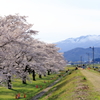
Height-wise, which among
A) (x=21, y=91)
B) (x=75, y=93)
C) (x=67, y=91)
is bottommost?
(x=21, y=91)

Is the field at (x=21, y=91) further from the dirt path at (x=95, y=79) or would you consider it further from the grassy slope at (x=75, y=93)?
the dirt path at (x=95, y=79)

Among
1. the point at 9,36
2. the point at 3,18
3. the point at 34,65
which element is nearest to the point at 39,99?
the point at 9,36

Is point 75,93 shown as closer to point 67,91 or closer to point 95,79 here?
point 67,91

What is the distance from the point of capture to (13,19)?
46.6 meters

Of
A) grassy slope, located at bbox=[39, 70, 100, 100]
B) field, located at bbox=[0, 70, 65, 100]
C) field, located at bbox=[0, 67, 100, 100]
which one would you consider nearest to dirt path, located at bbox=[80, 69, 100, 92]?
field, located at bbox=[0, 67, 100, 100]

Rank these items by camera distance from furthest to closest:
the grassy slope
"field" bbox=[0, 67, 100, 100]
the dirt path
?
the dirt path
"field" bbox=[0, 67, 100, 100]
the grassy slope

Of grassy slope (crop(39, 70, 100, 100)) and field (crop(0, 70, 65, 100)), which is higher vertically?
grassy slope (crop(39, 70, 100, 100))

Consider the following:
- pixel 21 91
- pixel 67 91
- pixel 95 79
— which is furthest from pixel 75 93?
pixel 95 79

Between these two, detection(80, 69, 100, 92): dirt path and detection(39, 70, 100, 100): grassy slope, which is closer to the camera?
detection(39, 70, 100, 100): grassy slope

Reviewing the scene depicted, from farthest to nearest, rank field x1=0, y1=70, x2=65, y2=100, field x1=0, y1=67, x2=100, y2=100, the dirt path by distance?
1. field x1=0, y1=70, x2=65, y2=100
2. the dirt path
3. field x1=0, y1=67, x2=100, y2=100

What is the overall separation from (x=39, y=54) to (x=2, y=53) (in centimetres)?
2447

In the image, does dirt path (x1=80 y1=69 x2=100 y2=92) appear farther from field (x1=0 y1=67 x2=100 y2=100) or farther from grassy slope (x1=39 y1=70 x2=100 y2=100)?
grassy slope (x1=39 y1=70 x2=100 y2=100)

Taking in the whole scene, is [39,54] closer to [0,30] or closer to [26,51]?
[26,51]

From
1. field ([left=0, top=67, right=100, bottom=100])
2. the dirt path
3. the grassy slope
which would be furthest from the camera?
the dirt path
